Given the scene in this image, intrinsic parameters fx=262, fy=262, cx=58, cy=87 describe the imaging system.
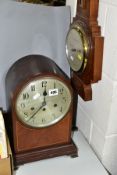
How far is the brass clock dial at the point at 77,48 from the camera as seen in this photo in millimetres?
871

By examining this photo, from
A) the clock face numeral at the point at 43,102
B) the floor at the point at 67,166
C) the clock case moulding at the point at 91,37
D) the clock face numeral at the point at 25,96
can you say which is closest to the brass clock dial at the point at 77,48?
the clock case moulding at the point at 91,37

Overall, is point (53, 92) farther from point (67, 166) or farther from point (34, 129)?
point (67, 166)

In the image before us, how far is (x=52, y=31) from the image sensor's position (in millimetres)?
1008

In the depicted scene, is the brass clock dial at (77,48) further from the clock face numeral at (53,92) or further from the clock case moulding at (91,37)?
the clock face numeral at (53,92)

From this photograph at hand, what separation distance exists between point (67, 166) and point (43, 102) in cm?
26

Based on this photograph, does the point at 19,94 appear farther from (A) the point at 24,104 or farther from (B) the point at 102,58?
(B) the point at 102,58

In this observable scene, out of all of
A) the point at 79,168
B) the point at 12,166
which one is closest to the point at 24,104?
the point at 12,166

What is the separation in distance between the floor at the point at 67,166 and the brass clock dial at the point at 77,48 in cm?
33

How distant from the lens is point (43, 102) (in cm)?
85

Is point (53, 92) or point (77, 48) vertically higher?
point (77, 48)

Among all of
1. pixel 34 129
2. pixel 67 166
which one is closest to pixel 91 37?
pixel 34 129

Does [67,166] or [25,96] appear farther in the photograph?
[67,166]

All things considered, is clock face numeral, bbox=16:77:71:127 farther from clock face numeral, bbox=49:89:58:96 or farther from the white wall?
the white wall

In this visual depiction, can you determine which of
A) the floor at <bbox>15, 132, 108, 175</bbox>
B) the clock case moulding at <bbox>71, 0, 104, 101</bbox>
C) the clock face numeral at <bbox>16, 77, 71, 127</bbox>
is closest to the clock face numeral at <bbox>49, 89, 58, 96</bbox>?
the clock face numeral at <bbox>16, 77, 71, 127</bbox>
